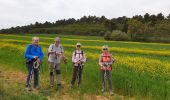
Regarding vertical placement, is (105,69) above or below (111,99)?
above

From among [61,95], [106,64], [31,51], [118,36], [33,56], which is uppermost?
[31,51]

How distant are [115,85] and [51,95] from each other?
2.61 meters

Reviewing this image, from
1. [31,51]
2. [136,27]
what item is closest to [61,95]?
[31,51]

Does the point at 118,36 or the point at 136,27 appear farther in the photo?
the point at 136,27

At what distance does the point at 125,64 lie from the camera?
61.0ft

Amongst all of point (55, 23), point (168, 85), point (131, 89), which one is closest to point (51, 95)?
point (131, 89)

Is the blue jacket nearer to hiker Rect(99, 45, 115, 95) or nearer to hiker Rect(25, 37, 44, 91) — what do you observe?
hiker Rect(25, 37, 44, 91)

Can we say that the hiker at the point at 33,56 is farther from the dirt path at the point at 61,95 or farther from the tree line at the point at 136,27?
the tree line at the point at 136,27

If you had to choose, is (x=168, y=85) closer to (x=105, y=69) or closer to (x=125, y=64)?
(x=105, y=69)

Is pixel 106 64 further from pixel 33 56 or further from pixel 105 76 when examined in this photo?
pixel 33 56

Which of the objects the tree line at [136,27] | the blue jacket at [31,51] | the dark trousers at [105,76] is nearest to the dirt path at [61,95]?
the dark trousers at [105,76]

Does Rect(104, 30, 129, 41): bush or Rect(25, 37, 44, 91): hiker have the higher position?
Rect(25, 37, 44, 91): hiker

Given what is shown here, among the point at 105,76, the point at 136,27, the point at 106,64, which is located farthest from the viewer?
the point at 136,27

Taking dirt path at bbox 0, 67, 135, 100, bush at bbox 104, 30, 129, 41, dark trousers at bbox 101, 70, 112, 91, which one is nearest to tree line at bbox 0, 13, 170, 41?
bush at bbox 104, 30, 129, 41
